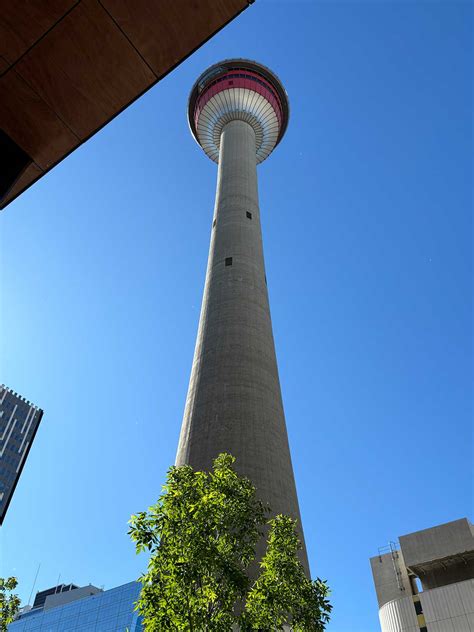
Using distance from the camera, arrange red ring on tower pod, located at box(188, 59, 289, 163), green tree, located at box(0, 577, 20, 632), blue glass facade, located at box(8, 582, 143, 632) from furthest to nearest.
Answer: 1. blue glass facade, located at box(8, 582, 143, 632)
2. red ring on tower pod, located at box(188, 59, 289, 163)
3. green tree, located at box(0, 577, 20, 632)

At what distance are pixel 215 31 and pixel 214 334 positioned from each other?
2291 cm

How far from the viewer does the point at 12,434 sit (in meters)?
102

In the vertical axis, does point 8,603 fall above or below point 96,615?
below

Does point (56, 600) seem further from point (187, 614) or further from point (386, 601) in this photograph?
point (187, 614)

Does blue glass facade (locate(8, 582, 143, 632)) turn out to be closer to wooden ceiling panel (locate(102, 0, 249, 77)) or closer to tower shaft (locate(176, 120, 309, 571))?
tower shaft (locate(176, 120, 309, 571))

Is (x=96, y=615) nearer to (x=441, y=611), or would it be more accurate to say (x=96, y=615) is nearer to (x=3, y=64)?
(x=441, y=611)

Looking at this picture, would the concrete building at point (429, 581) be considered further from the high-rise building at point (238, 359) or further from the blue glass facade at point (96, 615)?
the blue glass facade at point (96, 615)

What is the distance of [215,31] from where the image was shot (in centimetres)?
528

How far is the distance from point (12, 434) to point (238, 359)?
91.5 metres

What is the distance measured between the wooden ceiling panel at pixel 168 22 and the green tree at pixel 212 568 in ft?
27.4

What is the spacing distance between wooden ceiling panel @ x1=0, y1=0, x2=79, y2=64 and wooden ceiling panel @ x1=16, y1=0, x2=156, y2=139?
7 centimetres

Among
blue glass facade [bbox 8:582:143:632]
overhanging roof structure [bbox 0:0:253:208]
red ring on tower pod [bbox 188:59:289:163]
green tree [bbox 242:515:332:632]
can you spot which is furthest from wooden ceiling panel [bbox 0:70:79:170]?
blue glass facade [bbox 8:582:143:632]

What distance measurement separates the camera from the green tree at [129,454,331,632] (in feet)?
31.1

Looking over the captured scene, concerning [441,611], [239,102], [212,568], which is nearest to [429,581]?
[441,611]
